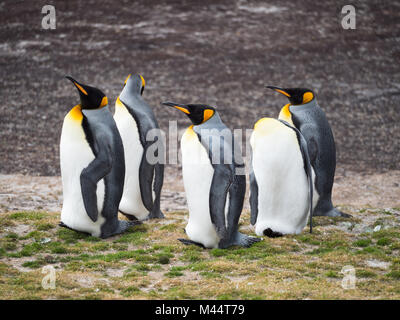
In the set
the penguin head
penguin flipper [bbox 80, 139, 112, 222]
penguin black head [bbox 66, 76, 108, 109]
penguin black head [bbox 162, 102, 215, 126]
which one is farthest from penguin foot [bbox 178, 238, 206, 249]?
the penguin head

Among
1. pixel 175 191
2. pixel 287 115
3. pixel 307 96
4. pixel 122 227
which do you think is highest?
pixel 307 96

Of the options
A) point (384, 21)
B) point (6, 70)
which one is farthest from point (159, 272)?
point (384, 21)

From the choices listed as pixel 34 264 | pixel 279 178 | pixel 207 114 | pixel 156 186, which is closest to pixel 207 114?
pixel 207 114

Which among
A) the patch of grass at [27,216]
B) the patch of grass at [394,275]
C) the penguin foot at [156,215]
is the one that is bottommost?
the penguin foot at [156,215]

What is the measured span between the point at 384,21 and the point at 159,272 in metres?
18.6

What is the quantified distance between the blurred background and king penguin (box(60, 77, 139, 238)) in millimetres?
4788

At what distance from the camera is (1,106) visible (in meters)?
14.6

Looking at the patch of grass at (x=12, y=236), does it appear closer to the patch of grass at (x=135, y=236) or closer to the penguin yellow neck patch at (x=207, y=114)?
the patch of grass at (x=135, y=236)

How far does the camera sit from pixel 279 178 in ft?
22.5

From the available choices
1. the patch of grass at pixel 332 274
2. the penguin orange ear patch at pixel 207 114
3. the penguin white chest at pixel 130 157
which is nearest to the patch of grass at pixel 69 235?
the penguin white chest at pixel 130 157

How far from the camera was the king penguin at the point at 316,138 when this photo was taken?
25.2 feet

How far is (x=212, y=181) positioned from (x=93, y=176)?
1.40m

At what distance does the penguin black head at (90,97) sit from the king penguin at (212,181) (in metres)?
1.07

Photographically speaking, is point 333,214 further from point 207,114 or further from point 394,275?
point 207,114
